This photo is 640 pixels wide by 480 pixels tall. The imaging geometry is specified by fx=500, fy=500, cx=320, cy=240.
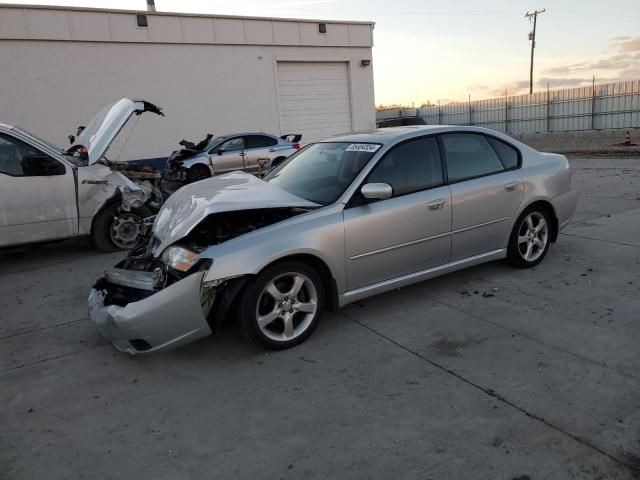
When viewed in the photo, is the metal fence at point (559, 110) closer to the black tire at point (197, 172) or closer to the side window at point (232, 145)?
the side window at point (232, 145)

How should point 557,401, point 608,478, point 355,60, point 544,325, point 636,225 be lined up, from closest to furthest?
point 608,478 → point 557,401 → point 544,325 → point 636,225 → point 355,60

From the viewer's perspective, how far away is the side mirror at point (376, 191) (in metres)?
3.84

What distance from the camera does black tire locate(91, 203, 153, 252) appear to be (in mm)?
6742

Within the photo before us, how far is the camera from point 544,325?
3.88 metres

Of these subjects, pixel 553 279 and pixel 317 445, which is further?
pixel 553 279

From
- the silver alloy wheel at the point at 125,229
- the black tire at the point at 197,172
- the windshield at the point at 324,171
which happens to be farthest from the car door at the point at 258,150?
the windshield at the point at 324,171

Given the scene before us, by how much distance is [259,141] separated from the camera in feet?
43.7

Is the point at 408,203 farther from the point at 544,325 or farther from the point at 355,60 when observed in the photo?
the point at 355,60

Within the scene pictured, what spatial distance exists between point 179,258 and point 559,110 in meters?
27.5

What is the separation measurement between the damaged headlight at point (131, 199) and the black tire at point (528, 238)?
4751mm

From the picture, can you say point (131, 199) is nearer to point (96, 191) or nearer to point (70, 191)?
point (96, 191)

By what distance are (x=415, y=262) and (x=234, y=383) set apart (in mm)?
1848

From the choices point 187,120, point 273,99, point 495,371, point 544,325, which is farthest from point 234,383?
point 273,99

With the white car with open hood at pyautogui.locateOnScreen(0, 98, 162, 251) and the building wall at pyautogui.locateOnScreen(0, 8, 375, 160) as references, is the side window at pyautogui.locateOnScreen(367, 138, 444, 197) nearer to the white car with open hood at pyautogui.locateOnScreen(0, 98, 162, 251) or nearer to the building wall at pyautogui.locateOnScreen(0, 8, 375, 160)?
the white car with open hood at pyautogui.locateOnScreen(0, 98, 162, 251)
